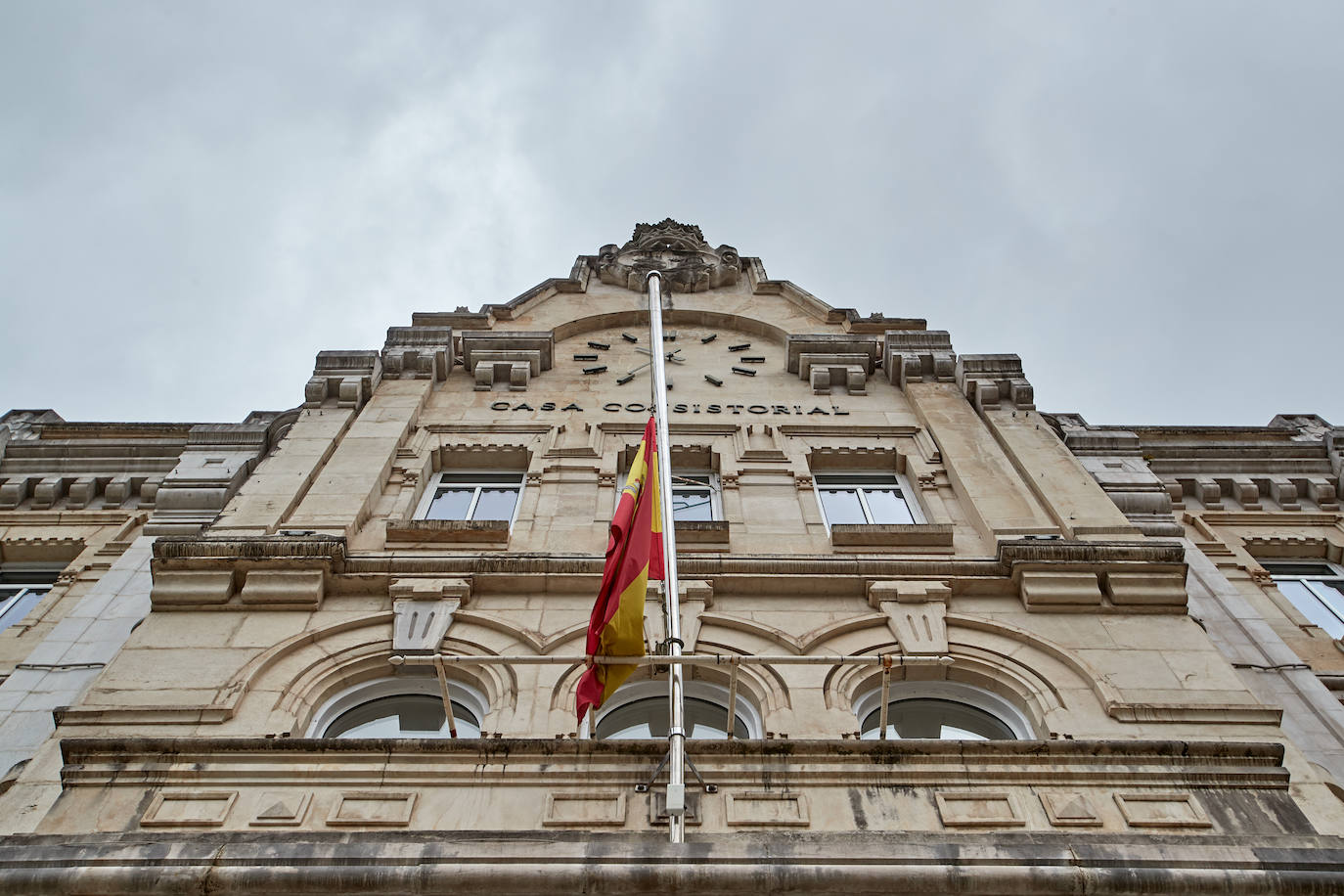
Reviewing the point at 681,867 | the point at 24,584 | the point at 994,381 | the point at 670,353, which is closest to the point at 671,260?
the point at 670,353

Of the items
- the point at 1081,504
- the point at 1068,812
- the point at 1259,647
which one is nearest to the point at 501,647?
the point at 1068,812

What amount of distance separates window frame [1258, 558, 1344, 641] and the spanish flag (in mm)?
10411

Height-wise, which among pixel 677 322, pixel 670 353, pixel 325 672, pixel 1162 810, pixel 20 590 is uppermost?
pixel 677 322

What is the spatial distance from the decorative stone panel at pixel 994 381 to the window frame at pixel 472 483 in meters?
7.78

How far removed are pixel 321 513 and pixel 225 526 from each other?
123cm

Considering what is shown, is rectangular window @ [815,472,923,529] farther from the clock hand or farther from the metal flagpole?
the clock hand

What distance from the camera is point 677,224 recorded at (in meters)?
28.5

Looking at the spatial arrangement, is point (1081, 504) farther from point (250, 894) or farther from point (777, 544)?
point (250, 894)

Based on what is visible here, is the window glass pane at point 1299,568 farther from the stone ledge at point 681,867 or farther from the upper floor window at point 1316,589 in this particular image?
the stone ledge at point 681,867

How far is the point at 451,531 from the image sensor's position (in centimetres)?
1551

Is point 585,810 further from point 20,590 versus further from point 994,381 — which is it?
point 994,381

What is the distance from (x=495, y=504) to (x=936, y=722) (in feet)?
25.7

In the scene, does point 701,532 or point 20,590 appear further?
point 20,590

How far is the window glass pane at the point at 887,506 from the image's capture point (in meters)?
17.2
